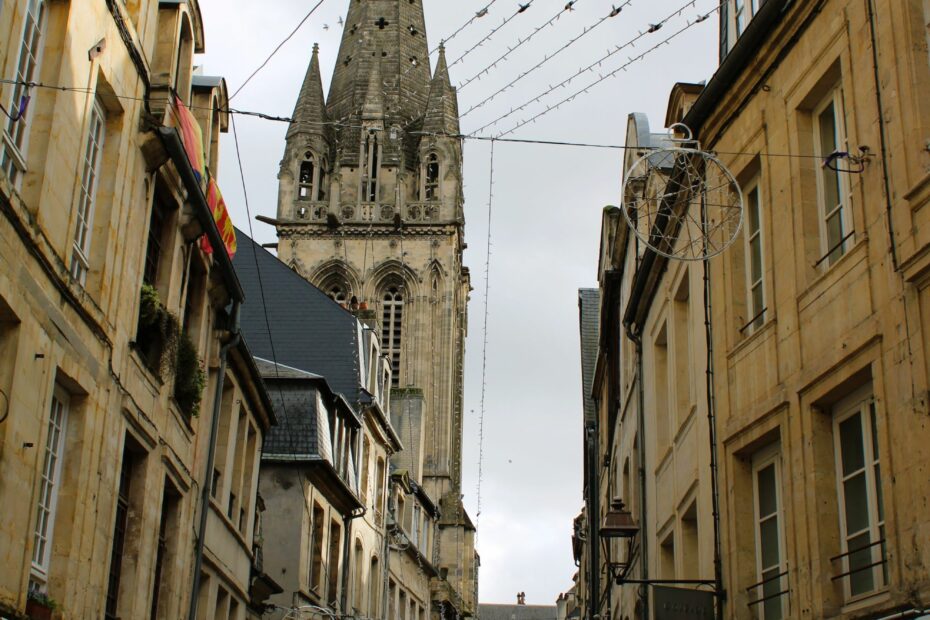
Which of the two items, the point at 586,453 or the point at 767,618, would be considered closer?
the point at 767,618

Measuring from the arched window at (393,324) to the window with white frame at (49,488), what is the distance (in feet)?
202

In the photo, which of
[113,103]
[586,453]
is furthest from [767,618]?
[586,453]

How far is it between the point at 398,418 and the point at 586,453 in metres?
24.5

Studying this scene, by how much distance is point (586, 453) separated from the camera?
35531 mm

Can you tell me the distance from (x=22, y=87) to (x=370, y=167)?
2708 inches

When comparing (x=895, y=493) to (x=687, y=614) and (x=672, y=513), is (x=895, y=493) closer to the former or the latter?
(x=687, y=614)

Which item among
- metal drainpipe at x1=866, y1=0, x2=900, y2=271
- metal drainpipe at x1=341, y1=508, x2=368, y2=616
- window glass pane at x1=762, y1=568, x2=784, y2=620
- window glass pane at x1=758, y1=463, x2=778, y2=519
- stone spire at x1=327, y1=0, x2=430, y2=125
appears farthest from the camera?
stone spire at x1=327, y1=0, x2=430, y2=125

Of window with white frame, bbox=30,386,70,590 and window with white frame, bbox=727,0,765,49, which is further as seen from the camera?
window with white frame, bbox=727,0,765,49

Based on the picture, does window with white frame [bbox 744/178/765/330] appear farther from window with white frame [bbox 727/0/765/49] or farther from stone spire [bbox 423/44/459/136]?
stone spire [bbox 423/44/459/136]

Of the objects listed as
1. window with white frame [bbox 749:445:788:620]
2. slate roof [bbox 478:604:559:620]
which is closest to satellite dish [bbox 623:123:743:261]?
window with white frame [bbox 749:445:788:620]

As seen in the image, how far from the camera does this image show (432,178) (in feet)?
259

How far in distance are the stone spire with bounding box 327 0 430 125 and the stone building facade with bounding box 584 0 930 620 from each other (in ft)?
234

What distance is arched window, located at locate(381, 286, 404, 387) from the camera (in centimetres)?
7375

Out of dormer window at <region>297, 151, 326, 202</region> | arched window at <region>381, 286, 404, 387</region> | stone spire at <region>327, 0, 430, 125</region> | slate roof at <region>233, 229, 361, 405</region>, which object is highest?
stone spire at <region>327, 0, 430, 125</region>
